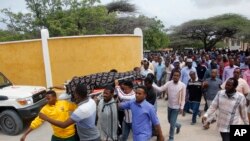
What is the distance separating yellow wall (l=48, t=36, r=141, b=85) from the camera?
11.7 m

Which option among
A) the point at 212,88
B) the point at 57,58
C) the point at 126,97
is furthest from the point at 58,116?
the point at 57,58

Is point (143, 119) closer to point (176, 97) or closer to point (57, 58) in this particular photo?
point (176, 97)

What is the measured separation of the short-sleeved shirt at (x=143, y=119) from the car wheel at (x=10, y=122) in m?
4.29

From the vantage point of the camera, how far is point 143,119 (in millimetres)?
4332

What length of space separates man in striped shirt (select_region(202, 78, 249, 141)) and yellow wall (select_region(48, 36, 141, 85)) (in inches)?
310

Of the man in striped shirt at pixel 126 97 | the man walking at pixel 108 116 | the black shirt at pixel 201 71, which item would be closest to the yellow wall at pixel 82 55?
the black shirt at pixel 201 71

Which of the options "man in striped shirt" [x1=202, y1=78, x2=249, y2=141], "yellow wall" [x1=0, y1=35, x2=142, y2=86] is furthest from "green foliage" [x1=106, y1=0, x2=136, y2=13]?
"man in striped shirt" [x1=202, y1=78, x2=249, y2=141]

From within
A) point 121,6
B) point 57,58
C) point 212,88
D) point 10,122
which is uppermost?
point 121,6

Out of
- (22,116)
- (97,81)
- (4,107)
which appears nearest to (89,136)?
(97,81)

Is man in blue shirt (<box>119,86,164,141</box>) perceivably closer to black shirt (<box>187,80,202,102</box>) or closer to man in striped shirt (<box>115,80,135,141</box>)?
man in striped shirt (<box>115,80,135,141</box>)

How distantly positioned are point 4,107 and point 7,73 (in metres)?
4.53

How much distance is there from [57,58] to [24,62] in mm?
1334

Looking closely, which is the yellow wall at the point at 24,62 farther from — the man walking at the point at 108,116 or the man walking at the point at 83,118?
the man walking at the point at 83,118

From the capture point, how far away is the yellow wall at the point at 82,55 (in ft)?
38.5
